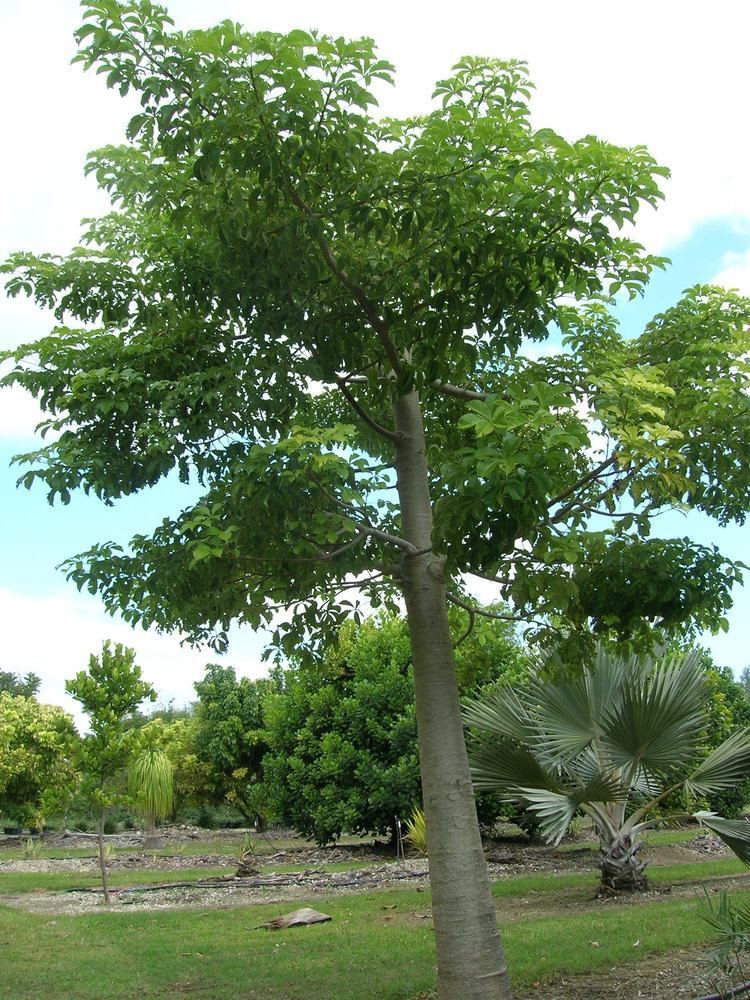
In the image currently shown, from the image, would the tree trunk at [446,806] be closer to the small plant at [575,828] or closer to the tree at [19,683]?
the small plant at [575,828]

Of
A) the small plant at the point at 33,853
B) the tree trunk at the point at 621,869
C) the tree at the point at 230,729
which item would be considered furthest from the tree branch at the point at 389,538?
the small plant at the point at 33,853

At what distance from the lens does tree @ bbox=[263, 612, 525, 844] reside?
1820 centimetres

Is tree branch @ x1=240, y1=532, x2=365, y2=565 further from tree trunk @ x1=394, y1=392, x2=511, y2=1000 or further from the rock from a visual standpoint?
the rock

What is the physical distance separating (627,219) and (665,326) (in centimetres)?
166

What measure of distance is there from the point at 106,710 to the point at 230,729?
12300mm

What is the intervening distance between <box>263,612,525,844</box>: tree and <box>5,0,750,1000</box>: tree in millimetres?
11512

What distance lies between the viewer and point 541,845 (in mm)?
18938

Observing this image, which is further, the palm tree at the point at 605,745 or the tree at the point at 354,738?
the tree at the point at 354,738

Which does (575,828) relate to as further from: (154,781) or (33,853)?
(33,853)

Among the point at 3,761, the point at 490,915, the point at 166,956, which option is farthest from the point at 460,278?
the point at 3,761

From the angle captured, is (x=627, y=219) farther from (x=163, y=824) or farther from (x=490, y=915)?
(x=163, y=824)

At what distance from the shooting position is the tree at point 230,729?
27203 mm

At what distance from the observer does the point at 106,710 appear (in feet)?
50.2

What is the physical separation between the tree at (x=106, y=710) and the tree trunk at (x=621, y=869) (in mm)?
7803
